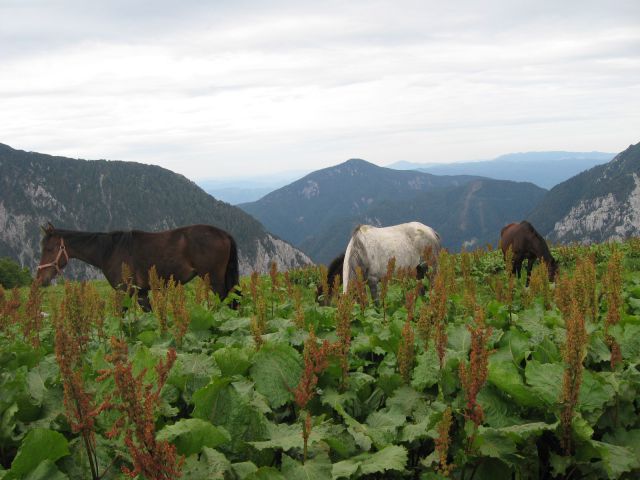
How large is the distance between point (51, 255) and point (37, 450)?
14018 mm

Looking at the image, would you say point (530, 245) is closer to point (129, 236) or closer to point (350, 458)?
point (129, 236)

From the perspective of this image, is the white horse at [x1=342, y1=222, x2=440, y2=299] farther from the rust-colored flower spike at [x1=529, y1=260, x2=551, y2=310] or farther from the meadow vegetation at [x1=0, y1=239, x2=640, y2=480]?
the meadow vegetation at [x1=0, y1=239, x2=640, y2=480]

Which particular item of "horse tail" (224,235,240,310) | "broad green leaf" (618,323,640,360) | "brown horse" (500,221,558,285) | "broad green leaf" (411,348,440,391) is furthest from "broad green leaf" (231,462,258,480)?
"brown horse" (500,221,558,285)

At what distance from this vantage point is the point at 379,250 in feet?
44.4

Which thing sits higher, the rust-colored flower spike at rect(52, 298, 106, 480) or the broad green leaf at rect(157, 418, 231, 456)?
the rust-colored flower spike at rect(52, 298, 106, 480)

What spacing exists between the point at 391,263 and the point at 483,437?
12.6ft

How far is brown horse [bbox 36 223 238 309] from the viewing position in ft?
49.9

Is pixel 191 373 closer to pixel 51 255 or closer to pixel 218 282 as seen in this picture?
pixel 218 282

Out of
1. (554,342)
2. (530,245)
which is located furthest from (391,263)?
(530,245)

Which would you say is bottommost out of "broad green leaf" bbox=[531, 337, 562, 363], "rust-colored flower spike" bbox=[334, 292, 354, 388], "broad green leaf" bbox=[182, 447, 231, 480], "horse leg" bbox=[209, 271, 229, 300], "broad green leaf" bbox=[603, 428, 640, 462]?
"horse leg" bbox=[209, 271, 229, 300]

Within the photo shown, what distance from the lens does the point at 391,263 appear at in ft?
22.3

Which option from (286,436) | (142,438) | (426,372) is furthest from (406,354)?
(142,438)

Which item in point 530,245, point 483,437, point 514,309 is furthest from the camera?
point 530,245

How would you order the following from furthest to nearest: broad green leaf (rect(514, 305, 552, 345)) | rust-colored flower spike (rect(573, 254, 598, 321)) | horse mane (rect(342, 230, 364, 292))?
horse mane (rect(342, 230, 364, 292))
broad green leaf (rect(514, 305, 552, 345))
rust-colored flower spike (rect(573, 254, 598, 321))
